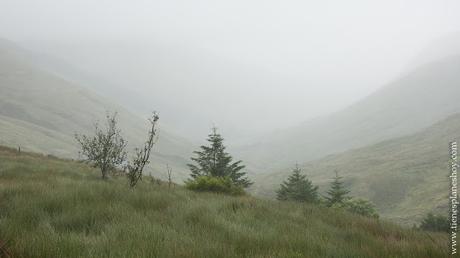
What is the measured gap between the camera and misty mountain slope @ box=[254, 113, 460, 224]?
7519 centimetres

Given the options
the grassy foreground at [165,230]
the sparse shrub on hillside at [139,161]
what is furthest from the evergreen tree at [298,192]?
the grassy foreground at [165,230]

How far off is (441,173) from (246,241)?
10450 cm

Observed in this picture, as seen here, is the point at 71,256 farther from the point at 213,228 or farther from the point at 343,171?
the point at 343,171

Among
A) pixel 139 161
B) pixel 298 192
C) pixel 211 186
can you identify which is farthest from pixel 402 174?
pixel 139 161

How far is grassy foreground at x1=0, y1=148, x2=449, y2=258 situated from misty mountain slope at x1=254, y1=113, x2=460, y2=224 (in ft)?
177

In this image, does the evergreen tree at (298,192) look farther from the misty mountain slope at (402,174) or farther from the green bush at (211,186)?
the misty mountain slope at (402,174)

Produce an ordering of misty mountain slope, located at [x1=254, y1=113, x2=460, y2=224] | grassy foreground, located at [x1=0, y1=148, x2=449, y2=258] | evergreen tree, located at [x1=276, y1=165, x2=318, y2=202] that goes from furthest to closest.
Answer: misty mountain slope, located at [x1=254, y1=113, x2=460, y2=224]
evergreen tree, located at [x1=276, y1=165, x2=318, y2=202]
grassy foreground, located at [x1=0, y1=148, x2=449, y2=258]

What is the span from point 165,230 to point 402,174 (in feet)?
342

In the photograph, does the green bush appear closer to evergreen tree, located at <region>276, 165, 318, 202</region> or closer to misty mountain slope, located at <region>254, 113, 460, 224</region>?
evergreen tree, located at <region>276, 165, 318, 202</region>

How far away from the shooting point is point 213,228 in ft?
18.3

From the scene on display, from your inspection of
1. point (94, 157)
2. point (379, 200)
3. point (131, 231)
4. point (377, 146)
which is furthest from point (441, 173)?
point (131, 231)

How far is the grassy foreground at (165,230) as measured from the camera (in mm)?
4102

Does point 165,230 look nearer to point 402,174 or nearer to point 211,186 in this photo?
point 211,186

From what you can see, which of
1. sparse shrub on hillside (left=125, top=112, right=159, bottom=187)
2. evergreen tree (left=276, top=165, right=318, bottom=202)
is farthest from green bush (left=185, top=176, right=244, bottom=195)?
evergreen tree (left=276, top=165, right=318, bottom=202)
